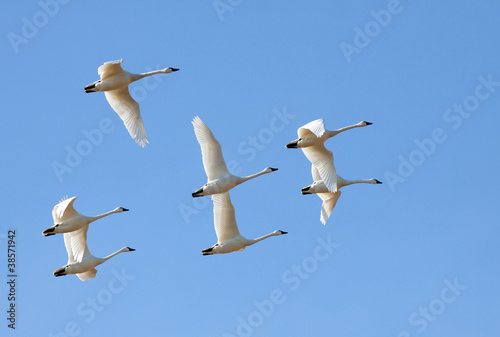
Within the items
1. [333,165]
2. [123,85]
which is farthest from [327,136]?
[123,85]

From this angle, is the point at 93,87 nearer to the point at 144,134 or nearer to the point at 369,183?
the point at 144,134

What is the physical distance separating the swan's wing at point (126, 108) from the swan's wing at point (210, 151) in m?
2.77

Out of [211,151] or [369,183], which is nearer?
[211,151]

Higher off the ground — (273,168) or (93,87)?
(93,87)

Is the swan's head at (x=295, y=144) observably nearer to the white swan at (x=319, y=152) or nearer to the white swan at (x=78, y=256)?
the white swan at (x=319, y=152)

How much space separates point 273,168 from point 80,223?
28.5 feet

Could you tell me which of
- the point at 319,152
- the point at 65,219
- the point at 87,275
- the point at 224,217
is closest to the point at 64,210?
the point at 65,219

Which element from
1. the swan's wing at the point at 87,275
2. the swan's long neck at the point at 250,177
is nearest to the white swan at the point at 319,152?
the swan's long neck at the point at 250,177

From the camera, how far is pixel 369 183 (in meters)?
55.1

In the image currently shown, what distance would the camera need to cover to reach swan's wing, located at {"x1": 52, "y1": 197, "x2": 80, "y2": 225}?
47.1 meters

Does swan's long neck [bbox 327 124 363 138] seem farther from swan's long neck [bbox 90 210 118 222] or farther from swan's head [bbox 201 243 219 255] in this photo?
swan's long neck [bbox 90 210 118 222]

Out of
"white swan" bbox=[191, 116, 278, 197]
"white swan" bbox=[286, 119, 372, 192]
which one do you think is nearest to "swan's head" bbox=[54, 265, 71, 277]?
"white swan" bbox=[191, 116, 278, 197]

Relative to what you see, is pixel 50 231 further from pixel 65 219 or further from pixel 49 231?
pixel 65 219

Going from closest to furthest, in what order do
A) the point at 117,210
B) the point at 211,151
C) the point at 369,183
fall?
the point at 211,151 < the point at 117,210 < the point at 369,183
